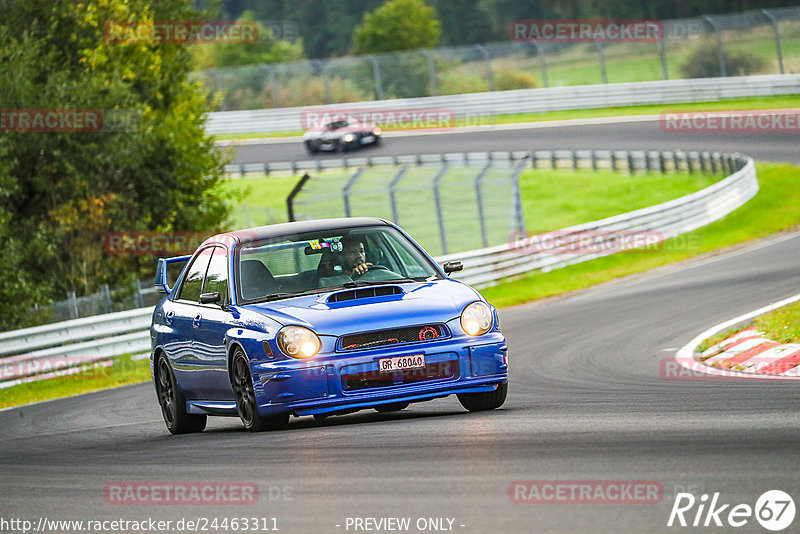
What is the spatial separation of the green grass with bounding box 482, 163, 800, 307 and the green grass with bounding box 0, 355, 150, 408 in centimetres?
712

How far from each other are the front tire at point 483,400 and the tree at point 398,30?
73.1 m

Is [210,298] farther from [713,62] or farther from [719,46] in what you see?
[713,62]

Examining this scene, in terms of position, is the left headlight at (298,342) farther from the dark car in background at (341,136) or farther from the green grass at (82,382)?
the dark car in background at (341,136)

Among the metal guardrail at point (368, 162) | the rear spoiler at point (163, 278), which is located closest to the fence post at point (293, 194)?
the rear spoiler at point (163, 278)

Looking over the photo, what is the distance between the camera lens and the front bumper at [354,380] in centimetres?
872

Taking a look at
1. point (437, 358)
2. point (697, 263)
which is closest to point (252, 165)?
point (697, 263)

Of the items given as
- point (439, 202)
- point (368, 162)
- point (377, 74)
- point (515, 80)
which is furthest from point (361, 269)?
point (515, 80)

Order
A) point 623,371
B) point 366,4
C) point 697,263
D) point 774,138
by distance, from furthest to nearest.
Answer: point 366,4, point 774,138, point 697,263, point 623,371

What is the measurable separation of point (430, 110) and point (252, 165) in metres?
8.27

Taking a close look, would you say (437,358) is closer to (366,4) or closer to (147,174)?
(147,174)

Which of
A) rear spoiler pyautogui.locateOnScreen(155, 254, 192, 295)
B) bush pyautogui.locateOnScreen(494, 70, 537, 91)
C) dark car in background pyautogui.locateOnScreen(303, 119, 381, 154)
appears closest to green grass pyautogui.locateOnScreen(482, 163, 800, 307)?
rear spoiler pyautogui.locateOnScreen(155, 254, 192, 295)

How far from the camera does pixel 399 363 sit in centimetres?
875

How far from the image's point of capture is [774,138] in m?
40.9

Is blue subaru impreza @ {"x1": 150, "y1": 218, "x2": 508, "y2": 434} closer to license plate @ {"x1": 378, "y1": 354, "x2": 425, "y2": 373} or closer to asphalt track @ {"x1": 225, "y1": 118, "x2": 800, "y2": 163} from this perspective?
license plate @ {"x1": 378, "y1": 354, "x2": 425, "y2": 373}
